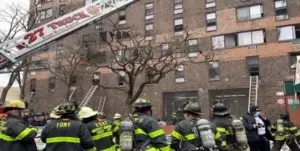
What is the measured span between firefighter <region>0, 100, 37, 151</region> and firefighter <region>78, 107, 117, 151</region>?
124cm

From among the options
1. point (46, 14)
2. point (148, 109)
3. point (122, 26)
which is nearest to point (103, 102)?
point (122, 26)

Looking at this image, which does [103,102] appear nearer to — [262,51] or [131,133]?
[262,51]

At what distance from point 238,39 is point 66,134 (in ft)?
91.8

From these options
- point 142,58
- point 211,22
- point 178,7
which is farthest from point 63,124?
point 178,7

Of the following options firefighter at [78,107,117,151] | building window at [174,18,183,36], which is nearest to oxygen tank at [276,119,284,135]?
firefighter at [78,107,117,151]

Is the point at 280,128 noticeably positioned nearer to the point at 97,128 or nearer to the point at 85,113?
the point at 97,128

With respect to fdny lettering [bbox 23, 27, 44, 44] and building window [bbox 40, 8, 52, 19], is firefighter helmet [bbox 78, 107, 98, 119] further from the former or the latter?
building window [bbox 40, 8, 52, 19]

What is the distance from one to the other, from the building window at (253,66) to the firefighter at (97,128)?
25.2m

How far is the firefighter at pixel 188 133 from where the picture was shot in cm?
584

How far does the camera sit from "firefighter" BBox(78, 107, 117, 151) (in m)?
7.05

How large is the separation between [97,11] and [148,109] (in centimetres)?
787

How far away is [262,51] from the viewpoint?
30.5 m

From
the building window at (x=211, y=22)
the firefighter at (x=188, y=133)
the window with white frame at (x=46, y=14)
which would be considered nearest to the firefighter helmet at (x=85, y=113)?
the firefighter at (x=188, y=133)

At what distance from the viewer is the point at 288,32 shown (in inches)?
1168
